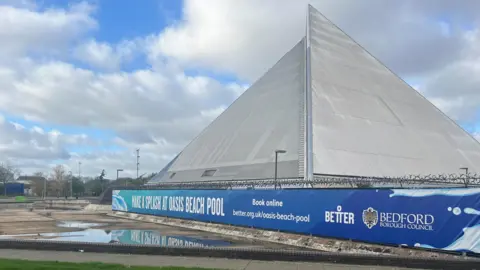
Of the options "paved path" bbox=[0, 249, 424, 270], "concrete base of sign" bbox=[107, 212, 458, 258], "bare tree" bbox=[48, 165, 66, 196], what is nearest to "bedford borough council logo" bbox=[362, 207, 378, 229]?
"concrete base of sign" bbox=[107, 212, 458, 258]

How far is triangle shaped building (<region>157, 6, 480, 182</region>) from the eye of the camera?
3069 cm

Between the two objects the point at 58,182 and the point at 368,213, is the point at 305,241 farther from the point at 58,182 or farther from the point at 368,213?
the point at 58,182

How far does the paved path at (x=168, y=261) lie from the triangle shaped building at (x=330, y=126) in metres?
16.2

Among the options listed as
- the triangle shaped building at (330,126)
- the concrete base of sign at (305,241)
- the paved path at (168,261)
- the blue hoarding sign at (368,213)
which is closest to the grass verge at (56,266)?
the paved path at (168,261)

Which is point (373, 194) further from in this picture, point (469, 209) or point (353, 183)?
point (353, 183)

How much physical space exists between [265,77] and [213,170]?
979 cm

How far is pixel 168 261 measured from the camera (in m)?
12.1

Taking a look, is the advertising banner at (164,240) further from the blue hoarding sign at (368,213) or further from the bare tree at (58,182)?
the bare tree at (58,182)

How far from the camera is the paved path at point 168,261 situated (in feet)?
37.6

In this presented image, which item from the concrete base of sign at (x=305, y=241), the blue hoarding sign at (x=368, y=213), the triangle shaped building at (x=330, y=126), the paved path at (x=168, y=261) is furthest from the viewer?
the triangle shaped building at (x=330, y=126)

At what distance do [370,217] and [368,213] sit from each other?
147mm

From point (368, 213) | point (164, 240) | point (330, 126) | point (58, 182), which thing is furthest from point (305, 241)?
point (58, 182)

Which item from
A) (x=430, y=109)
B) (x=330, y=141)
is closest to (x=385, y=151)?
(x=330, y=141)

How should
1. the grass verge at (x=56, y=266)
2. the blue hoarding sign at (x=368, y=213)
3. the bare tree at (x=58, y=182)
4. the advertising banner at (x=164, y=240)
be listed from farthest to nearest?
the bare tree at (x=58, y=182), the advertising banner at (x=164, y=240), the blue hoarding sign at (x=368, y=213), the grass verge at (x=56, y=266)
